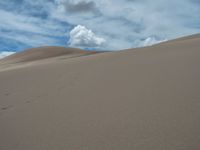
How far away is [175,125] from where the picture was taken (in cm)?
201

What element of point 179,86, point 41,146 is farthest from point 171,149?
point 179,86

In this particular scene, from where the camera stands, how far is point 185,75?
377cm

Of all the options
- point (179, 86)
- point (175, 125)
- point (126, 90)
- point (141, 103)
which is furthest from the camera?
point (126, 90)

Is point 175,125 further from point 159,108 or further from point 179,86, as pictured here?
point 179,86

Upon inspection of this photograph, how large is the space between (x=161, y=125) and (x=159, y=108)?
44 centimetres

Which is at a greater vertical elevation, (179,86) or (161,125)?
(179,86)

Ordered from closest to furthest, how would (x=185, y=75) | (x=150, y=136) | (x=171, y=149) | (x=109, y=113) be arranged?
(x=171, y=149) → (x=150, y=136) → (x=109, y=113) → (x=185, y=75)

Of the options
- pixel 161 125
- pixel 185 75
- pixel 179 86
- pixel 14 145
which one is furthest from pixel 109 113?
pixel 185 75

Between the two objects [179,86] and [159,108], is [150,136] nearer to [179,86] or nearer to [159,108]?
[159,108]

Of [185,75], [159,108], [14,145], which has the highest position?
[185,75]

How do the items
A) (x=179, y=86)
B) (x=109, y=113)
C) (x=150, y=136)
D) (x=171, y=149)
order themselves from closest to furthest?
(x=171, y=149), (x=150, y=136), (x=109, y=113), (x=179, y=86)

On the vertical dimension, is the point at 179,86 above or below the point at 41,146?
above

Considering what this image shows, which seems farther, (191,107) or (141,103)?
(141,103)

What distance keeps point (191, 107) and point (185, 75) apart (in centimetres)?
152
